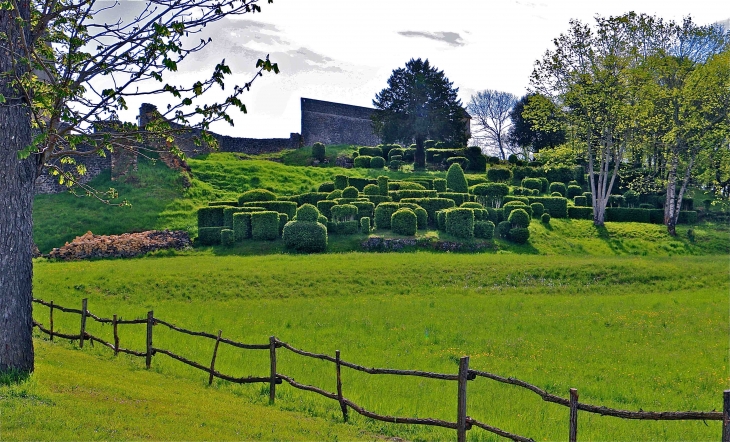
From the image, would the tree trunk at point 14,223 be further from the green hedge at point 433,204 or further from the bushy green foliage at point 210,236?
the green hedge at point 433,204

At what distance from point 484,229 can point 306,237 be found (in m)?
8.90

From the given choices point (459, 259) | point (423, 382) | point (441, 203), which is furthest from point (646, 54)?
point (423, 382)

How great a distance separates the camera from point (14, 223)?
10398mm

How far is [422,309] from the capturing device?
62.5ft

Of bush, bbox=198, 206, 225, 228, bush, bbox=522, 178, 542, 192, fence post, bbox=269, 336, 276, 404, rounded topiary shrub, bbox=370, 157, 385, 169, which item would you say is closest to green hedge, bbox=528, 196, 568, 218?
bush, bbox=522, 178, 542, 192

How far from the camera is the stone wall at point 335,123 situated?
6738cm

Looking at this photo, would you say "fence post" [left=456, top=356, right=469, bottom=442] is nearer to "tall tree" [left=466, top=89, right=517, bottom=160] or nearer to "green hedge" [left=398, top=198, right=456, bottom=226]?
"green hedge" [left=398, top=198, right=456, bottom=226]

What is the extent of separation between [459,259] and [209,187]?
20997mm

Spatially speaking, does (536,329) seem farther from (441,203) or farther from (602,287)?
(441,203)

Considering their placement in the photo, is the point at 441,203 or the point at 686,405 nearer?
Result: the point at 686,405

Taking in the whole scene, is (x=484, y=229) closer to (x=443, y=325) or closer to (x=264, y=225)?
(x=264, y=225)

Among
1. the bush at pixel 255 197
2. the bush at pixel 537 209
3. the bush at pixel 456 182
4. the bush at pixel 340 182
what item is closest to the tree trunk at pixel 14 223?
the bush at pixel 255 197

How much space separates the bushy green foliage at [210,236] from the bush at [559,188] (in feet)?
81.9

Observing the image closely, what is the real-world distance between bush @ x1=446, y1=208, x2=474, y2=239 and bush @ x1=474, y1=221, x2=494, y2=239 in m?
0.74
